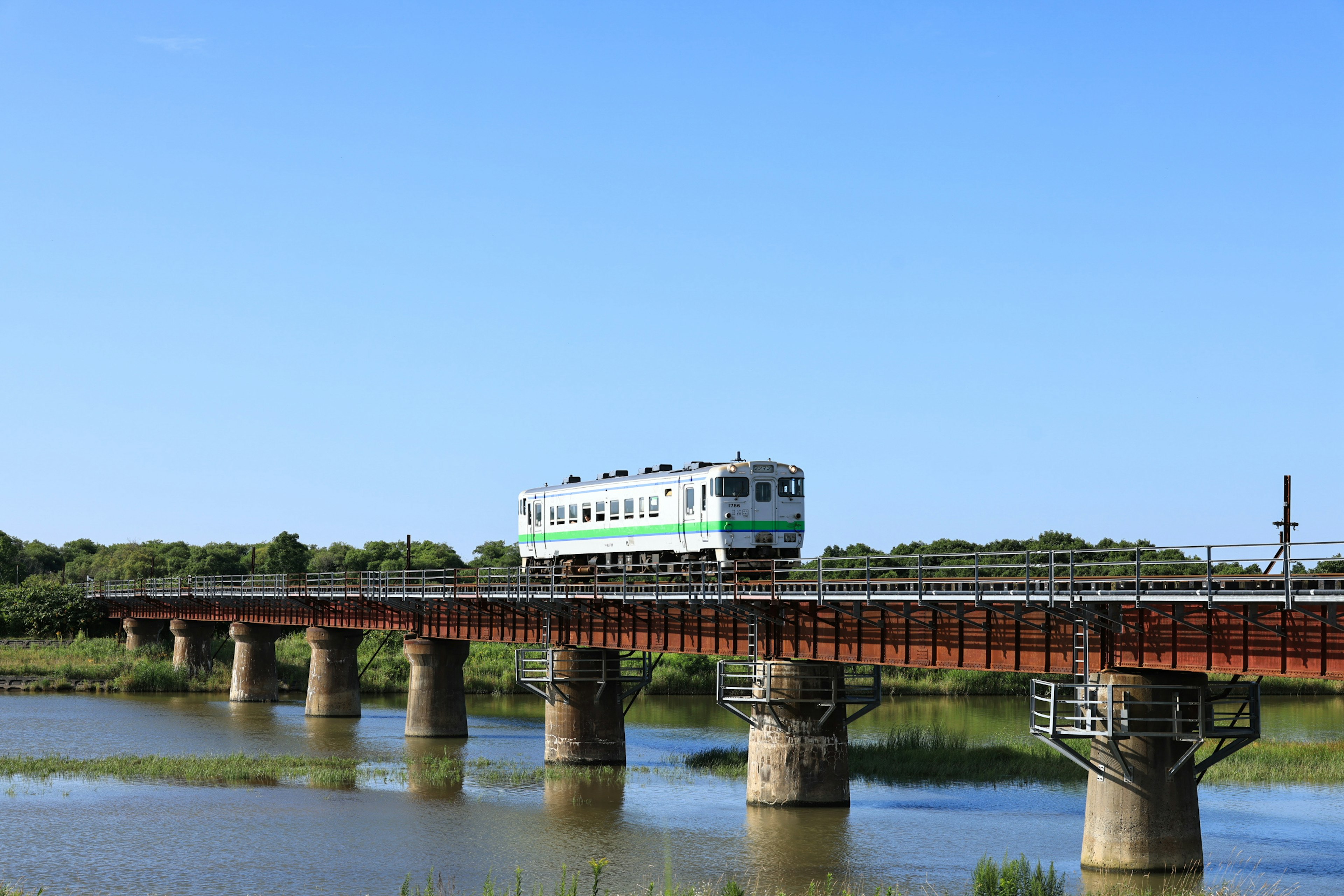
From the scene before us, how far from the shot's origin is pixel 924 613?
121ft

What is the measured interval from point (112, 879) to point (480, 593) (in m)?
26.3

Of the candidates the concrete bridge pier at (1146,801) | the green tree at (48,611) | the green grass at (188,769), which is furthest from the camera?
the green tree at (48,611)

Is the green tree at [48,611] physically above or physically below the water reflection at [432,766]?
above

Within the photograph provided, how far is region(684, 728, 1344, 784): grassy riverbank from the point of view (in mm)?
49344

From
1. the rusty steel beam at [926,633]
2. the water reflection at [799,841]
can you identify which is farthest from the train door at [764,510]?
the water reflection at [799,841]

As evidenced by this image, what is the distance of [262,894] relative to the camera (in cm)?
2983

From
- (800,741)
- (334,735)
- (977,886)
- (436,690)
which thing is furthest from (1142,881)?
(334,735)

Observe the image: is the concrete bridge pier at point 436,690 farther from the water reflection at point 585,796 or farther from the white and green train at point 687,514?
the water reflection at point 585,796

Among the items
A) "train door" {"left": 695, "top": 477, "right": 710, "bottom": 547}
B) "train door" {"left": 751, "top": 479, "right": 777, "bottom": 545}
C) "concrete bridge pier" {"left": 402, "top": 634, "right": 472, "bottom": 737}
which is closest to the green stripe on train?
"train door" {"left": 751, "top": 479, "right": 777, "bottom": 545}

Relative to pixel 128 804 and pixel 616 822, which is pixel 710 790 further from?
pixel 128 804

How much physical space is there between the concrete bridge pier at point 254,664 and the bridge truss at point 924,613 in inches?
692

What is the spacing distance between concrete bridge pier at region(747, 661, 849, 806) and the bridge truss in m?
0.95

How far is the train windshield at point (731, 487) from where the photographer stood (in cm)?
5125

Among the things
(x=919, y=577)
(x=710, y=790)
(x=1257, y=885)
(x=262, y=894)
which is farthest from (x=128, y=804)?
(x=1257, y=885)
